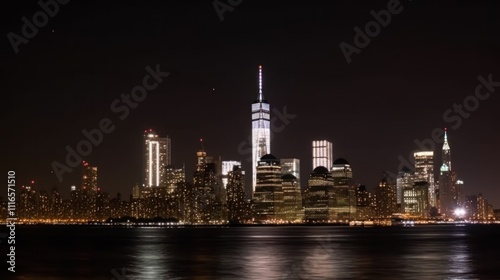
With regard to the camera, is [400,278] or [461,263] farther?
[461,263]

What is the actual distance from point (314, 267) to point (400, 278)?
38.4ft

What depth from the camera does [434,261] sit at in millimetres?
76000

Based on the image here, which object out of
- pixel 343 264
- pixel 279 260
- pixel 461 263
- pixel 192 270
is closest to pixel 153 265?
pixel 192 270

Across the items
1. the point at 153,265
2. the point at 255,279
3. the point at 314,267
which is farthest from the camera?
the point at 153,265

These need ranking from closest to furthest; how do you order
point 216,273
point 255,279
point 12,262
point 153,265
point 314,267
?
1. point 255,279
2. point 216,273
3. point 314,267
4. point 153,265
5. point 12,262

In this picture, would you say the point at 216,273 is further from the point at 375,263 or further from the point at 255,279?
the point at 375,263

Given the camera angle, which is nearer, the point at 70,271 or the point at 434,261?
the point at 70,271

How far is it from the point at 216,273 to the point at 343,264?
49.2 ft

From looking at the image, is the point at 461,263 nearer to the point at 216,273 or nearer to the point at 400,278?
the point at 400,278

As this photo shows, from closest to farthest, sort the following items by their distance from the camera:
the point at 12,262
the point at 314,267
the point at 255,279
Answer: the point at 255,279 → the point at 314,267 → the point at 12,262

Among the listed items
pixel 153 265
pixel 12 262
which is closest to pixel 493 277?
pixel 153 265

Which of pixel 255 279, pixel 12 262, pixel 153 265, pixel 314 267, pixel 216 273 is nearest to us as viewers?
pixel 255 279

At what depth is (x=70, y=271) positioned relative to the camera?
221ft

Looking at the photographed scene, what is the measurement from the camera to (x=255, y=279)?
188ft
